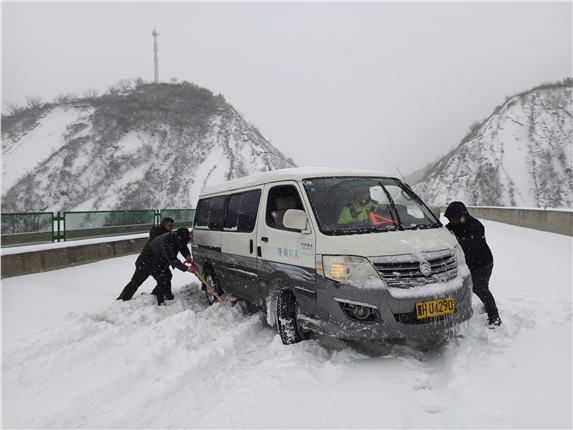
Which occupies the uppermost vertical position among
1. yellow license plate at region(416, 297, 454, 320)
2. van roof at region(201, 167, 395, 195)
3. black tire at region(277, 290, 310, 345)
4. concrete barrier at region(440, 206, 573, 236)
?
van roof at region(201, 167, 395, 195)

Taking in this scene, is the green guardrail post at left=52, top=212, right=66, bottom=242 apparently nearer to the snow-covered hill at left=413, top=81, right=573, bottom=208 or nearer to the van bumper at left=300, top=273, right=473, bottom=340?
the van bumper at left=300, top=273, right=473, bottom=340

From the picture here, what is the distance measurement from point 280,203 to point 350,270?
1.51 m

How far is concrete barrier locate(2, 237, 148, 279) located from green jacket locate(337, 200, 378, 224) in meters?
8.83

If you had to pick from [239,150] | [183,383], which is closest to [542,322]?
[183,383]

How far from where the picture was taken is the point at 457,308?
4.13m

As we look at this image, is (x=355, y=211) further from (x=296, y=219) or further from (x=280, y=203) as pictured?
(x=280, y=203)

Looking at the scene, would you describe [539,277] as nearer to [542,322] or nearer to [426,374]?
[542,322]

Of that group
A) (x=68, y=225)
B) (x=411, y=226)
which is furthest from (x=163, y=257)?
(x=68, y=225)

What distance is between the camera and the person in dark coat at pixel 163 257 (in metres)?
6.82

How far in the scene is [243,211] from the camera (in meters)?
5.87

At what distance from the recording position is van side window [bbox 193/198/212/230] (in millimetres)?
7438

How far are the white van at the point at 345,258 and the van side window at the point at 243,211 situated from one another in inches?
0.7

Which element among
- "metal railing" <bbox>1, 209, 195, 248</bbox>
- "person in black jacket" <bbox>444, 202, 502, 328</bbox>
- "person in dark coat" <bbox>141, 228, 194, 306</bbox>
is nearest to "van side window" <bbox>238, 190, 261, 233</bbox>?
"person in dark coat" <bbox>141, 228, 194, 306</bbox>

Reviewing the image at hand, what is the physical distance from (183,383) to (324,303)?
5.19ft
